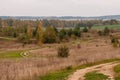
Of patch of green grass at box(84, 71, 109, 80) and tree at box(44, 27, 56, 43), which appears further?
tree at box(44, 27, 56, 43)

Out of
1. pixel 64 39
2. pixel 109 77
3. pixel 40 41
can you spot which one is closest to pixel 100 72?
pixel 109 77

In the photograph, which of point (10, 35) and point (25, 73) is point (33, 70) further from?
point (10, 35)

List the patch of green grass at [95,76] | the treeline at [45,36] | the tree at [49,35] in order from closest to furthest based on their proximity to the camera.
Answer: the patch of green grass at [95,76] < the treeline at [45,36] < the tree at [49,35]

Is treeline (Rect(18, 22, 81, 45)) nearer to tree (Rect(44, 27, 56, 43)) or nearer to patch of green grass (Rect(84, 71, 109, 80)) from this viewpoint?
tree (Rect(44, 27, 56, 43))

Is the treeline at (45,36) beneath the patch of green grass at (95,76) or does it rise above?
beneath

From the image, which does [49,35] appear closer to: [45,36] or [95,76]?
[45,36]

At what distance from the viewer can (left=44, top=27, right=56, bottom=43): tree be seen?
91738mm

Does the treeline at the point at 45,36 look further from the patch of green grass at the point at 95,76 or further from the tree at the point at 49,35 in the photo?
the patch of green grass at the point at 95,76

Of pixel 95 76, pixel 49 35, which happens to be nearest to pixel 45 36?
pixel 49 35

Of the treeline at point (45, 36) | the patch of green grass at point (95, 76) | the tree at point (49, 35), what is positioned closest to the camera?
the patch of green grass at point (95, 76)

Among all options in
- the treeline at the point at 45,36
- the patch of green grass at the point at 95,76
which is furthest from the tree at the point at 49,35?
the patch of green grass at the point at 95,76

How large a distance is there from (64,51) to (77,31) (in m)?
70.5

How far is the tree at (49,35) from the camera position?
91.7m

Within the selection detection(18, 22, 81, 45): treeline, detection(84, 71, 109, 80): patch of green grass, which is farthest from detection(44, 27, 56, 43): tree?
detection(84, 71, 109, 80): patch of green grass
